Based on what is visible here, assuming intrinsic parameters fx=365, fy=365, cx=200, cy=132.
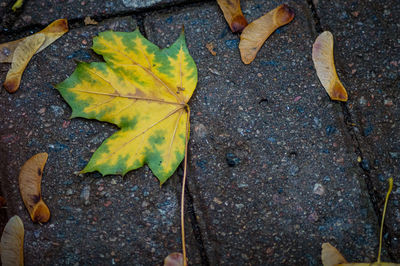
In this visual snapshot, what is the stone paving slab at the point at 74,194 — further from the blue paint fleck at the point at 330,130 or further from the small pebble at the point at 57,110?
the blue paint fleck at the point at 330,130

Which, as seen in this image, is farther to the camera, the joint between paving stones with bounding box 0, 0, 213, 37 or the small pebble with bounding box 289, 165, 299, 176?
the joint between paving stones with bounding box 0, 0, 213, 37

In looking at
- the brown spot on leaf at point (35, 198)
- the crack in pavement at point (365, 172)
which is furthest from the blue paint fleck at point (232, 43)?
the brown spot on leaf at point (35, 198)

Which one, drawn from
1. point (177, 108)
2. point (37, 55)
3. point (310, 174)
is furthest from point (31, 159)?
point (310, 174)

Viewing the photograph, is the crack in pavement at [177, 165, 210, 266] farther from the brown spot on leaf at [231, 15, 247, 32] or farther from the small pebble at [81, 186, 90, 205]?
the brown spot on leaf at [231, 15, 247, 32]

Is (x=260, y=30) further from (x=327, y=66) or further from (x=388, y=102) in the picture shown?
(x=388, y=102)

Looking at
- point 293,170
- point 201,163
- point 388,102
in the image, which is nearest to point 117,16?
point 201,163

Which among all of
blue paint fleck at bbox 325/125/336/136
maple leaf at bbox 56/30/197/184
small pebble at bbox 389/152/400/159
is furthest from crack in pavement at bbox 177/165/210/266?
small pebble at bbox 389/152/400/159
